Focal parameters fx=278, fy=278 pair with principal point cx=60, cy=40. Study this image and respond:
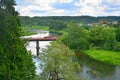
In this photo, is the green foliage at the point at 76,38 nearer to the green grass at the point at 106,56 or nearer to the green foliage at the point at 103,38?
the green foliage at the point at 103,38

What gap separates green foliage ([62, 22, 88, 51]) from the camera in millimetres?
90812

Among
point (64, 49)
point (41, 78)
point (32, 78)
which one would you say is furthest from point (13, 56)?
point (64, 49)

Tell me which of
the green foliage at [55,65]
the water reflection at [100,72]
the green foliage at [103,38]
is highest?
the green foliage at [55,65]

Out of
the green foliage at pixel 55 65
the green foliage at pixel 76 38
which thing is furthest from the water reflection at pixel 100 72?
the green foliage at pixel 76 38

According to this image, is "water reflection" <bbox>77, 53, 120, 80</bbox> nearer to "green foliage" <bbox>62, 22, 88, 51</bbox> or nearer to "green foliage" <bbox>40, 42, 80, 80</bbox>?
"green foliage" <bbox>40, 42, 80, 80</bbox>

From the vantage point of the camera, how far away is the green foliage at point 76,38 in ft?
298

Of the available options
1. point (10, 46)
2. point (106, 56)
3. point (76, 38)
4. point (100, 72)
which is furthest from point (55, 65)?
point (76, 38)

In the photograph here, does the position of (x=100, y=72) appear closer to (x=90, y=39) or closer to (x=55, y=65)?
(x=55, y=65)

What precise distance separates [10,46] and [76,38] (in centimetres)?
7133

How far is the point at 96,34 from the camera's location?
95562 millimetres

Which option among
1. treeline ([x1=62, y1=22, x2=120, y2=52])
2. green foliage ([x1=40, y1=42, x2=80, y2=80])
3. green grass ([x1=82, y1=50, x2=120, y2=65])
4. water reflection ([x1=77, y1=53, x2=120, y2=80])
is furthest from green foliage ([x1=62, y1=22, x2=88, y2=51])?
green foliage ([x1=40, y1=42, x2=80, y2=80])

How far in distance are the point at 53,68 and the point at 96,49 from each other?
185ft

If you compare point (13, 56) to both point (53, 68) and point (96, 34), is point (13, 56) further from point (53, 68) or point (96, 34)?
point (96, 34)

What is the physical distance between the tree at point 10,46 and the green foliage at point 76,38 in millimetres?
67951
